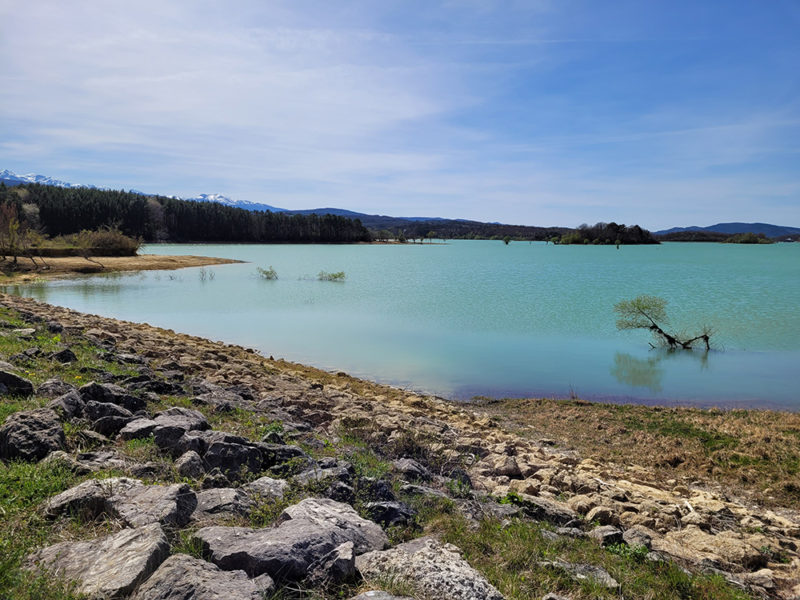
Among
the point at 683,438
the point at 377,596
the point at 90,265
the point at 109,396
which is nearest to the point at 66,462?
the point at 109,396

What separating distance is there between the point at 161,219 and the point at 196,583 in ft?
488

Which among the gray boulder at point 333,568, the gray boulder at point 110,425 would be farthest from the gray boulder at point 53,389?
the gray boulder at point 333,568

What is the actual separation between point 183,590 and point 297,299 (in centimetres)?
3648

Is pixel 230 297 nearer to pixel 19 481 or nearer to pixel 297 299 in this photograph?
pixel 297 299

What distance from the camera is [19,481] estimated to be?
458 cm

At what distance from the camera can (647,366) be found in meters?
20.8

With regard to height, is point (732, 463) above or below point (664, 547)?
below

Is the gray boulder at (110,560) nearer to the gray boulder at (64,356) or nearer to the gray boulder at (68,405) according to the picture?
the gray boulder at (68,405)

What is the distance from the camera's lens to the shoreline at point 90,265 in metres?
47.0

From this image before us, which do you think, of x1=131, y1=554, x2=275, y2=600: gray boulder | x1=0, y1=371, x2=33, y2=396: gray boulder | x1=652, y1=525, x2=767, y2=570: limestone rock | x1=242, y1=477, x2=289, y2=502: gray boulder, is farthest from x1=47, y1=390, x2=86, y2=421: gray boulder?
x1=652, y1=525, x2=767, y2=570: limestone rock

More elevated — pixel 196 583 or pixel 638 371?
pixel 196 583

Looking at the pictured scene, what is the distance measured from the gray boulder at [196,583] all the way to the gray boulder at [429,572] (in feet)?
2.94

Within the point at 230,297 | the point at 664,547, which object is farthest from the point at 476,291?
the point at 664,547

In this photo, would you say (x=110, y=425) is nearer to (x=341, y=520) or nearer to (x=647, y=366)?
(x=341, y=520)
